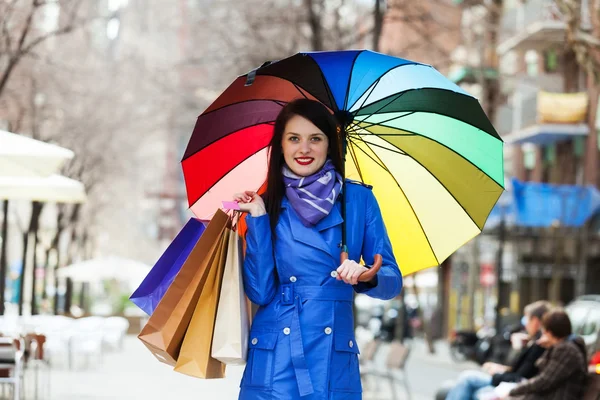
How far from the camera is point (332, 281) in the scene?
5070 millimetres

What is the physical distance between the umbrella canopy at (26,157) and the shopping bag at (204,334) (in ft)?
26.2

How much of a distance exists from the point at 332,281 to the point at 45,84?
90.9ft

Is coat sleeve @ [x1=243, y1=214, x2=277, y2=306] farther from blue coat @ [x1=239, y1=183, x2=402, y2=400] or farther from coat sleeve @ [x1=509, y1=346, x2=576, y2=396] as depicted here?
coat sleeve @ [x1=509, y1=346, x2=576, y2=396]

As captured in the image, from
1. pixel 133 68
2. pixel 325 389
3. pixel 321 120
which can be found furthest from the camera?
pixel 133 68

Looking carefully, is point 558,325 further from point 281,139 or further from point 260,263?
point 260,263

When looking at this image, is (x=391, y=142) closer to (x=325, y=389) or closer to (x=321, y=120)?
(x=321, y=120)

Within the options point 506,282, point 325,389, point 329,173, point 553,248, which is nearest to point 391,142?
point 329,173

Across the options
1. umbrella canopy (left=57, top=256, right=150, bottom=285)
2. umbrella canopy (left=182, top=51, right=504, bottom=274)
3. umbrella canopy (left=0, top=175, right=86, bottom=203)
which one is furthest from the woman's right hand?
umbrella canopy (left=57, top=256, right=150, bottom=285)

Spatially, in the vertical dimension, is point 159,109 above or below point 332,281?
above

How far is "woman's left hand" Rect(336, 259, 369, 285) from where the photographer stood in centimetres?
483

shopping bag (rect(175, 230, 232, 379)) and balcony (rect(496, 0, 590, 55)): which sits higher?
balcony (rect(496, 0, 590, 55))

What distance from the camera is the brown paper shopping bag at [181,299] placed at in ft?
16.5

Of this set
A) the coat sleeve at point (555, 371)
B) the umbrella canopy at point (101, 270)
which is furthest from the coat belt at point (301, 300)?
the umbrella canopy at point (101, 270)

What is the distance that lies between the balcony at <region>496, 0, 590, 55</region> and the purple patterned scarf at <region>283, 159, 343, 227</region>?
31150mm
